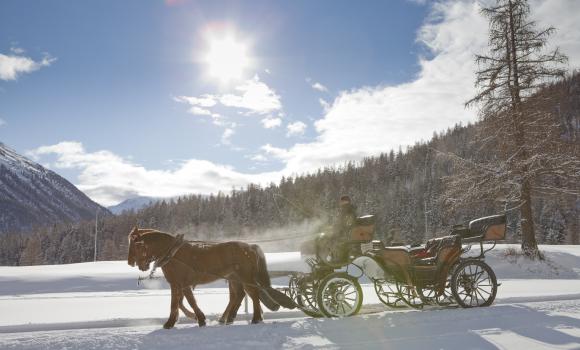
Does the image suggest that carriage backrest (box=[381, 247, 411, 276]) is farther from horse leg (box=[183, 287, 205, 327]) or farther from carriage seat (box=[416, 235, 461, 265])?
horse leg (box=[183, 287, 205, 327])

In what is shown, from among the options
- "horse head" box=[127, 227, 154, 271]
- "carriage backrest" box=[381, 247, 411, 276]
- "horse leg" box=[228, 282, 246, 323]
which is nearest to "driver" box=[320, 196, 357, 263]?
"carriage backrest" box=[381, 247, 411, 276]

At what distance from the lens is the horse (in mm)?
6430

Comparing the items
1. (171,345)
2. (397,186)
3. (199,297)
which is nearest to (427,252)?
(171,345)

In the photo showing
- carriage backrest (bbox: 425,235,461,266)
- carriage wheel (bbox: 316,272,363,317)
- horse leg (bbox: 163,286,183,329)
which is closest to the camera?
horse leg (bbox: 163,286,183,329)

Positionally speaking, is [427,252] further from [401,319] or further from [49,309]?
[49,309]

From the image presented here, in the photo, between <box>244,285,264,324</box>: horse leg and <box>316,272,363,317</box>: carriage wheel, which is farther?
<box>316,272,363,317</box>: carriage wheel

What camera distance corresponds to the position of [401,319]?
6551mm

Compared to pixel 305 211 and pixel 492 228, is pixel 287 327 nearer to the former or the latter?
pixel 492 228

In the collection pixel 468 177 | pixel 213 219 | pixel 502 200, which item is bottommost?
pixel 502 200

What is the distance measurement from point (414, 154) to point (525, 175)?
355 ft

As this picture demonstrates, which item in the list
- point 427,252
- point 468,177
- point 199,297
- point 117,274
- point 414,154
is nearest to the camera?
point 427,252

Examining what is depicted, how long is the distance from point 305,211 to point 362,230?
272ft

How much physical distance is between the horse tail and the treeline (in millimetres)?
60831

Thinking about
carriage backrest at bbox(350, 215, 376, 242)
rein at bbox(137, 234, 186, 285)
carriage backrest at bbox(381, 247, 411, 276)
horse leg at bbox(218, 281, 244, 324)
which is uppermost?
carriage backrest at bbox(350, 215, 376, 242)
